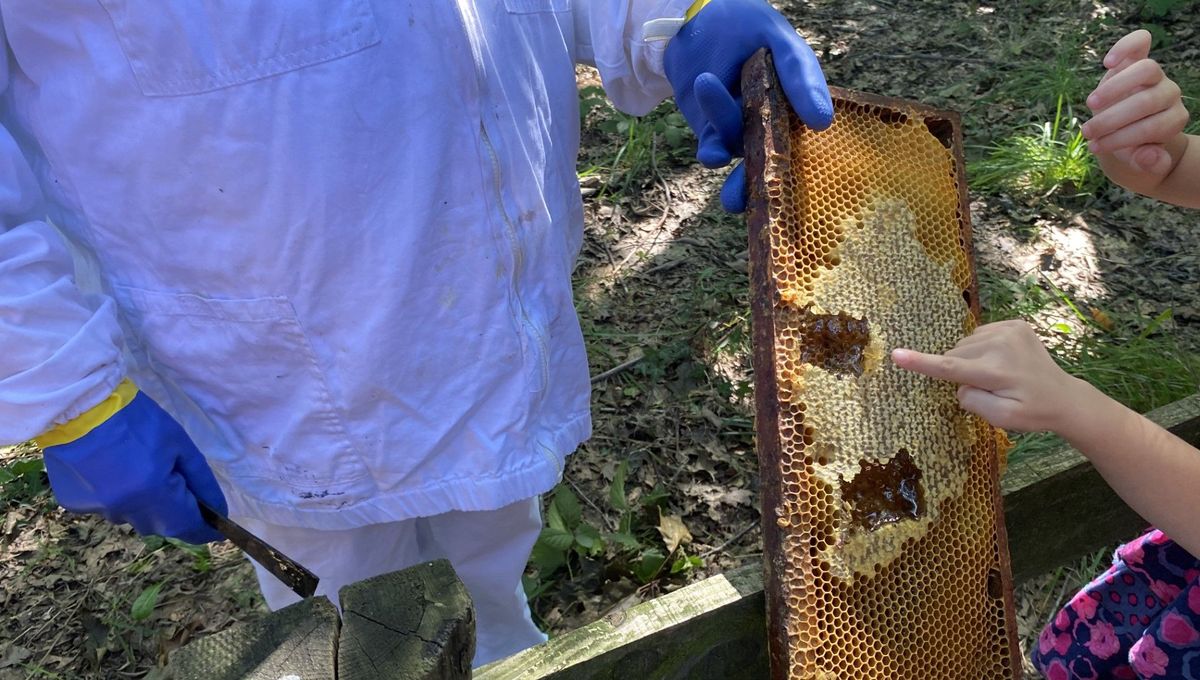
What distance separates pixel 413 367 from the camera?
1.53 metres

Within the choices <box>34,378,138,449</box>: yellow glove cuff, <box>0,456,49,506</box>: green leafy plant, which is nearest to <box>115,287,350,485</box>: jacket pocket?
<box>34,378,138,449</box>: yellow glove cuff

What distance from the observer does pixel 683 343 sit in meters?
3.24

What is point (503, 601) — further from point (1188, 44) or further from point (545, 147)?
point (1188, 44)

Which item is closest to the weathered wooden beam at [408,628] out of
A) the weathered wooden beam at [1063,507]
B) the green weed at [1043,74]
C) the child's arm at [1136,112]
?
the weathered wooden beam at [1063,507]

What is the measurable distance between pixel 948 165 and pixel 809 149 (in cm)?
33

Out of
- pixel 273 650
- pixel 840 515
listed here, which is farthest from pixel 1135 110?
pixel 273 650

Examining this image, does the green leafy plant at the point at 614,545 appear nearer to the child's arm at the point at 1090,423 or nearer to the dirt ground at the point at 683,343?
the dirt ground at the point at 683,343

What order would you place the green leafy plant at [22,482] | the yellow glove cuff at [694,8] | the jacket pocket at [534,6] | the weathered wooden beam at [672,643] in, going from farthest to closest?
1. the green leafy plant at [22,482]
2. the yellow glove cuff at [694,8]
3. the jacket pocket at [534,6]
4. the weathered wooden beam at [672,643]

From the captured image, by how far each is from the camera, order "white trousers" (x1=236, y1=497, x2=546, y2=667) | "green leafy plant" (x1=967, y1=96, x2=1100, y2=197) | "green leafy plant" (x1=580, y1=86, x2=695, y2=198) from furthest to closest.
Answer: "green leafy plant" (x1=580, y1=86, x2=695, y2=198) → "green leafy plant" (x1=967, y1=96, x2=1100, y2=197) → "white trousers" (x1=236, y1=497, x2=546, y2=667)

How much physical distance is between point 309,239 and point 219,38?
32 cm

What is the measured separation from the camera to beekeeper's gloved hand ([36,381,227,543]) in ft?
4.59

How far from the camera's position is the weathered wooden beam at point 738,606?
4.15 feet

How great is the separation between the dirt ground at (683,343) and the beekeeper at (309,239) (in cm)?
93

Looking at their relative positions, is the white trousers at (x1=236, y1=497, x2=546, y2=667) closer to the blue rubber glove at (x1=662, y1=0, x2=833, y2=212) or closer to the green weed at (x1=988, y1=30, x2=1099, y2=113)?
the blue rubber glove at (x1=662, y1=0, x2=833, y2=212)
